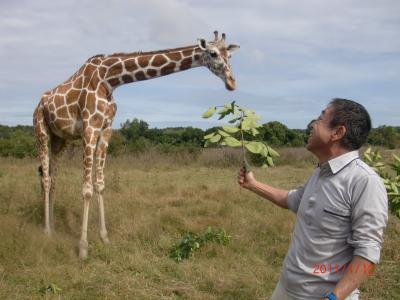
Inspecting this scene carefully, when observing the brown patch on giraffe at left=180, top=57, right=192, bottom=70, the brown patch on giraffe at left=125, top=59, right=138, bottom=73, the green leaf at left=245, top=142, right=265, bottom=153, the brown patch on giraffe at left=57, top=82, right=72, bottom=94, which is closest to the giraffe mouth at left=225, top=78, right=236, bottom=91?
the brown patch on giraffe at left=180, top=57, right=192, bottom=70

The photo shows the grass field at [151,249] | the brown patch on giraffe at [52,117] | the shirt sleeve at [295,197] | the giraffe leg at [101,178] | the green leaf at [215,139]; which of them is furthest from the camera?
the brown patch on giraffe at [52,117]

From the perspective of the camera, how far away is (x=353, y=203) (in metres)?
2.13

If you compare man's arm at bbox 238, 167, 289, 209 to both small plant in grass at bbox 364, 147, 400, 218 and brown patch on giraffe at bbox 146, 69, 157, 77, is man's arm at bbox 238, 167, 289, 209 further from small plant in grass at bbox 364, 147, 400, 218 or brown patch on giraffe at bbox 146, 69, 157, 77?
brown patch on giraffe at bbox 146, 69, 157, 77

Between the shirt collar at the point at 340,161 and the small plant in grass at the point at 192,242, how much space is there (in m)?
3.69

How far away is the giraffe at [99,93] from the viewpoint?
5.77 m

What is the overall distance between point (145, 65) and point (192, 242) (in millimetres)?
2375

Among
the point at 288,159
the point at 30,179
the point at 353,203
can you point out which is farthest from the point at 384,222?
the point at 288,159

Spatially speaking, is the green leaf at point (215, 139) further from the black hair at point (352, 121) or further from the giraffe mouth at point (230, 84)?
the giraffe mouth at point (230, 84)

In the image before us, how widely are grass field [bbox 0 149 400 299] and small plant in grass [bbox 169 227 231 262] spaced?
96 mm

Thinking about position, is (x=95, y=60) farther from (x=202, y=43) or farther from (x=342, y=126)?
(x=342, y=126)

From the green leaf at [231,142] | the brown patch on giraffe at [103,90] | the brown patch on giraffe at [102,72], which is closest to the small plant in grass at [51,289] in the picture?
the brown patch on giraffe at [103,90]

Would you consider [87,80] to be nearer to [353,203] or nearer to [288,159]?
[353,203]

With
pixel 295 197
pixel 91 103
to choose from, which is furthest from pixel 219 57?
Answer: pixel 295 197

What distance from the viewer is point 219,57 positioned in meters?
5.66
